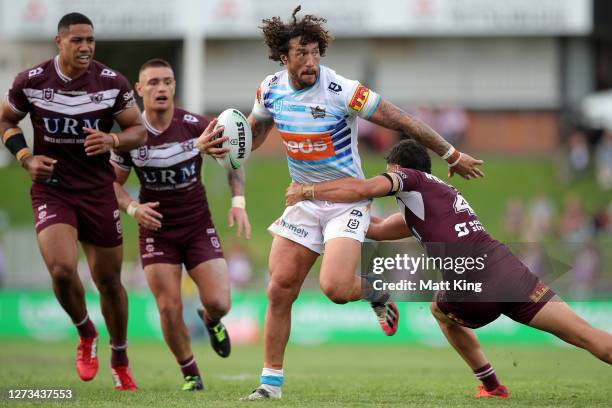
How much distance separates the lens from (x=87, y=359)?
10.1 metres

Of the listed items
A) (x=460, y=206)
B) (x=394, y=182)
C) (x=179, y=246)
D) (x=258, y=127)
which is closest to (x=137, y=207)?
(x=179, y=246)

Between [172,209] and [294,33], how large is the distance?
2539 millimetres

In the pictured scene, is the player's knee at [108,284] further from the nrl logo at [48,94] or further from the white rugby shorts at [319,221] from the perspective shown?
the white rugby shorts at [319,221]

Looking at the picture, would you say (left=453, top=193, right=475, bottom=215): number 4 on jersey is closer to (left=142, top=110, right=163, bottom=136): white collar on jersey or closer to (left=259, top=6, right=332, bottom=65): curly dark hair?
(left=259, top=6, right=332, bottom=65): curly dark hair

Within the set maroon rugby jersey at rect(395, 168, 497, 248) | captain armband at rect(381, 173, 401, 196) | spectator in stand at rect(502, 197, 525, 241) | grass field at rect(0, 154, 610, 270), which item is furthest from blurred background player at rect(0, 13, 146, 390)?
grass field at rect(0, 154, 610, 270)

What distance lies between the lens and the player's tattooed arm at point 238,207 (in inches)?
386

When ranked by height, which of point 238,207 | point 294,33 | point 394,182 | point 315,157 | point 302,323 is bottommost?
point 302,323

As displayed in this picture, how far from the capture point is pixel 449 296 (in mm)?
8688

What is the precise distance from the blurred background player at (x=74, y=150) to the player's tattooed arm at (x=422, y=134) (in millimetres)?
2414

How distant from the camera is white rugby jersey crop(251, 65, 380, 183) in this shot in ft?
29.0

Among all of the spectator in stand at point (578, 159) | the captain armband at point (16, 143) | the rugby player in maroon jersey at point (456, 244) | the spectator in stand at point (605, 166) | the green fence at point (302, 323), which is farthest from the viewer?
the spectator in stand at point (578, 159)

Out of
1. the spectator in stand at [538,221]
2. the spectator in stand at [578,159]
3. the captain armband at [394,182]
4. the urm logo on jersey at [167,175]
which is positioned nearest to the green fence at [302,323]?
the spectator in stand at [538,221]

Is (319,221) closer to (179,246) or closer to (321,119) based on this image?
(321,119)

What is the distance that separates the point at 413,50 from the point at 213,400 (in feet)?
98.7
